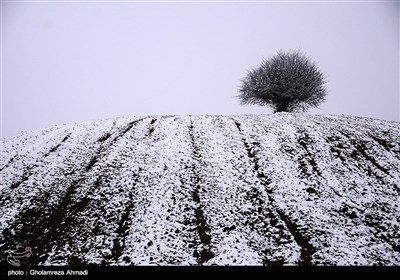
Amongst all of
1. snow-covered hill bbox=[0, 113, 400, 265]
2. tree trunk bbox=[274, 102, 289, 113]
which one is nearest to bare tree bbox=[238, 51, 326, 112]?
tree trunk bbox=[274, 102, 289, 113]

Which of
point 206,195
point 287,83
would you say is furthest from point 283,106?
point 206,195

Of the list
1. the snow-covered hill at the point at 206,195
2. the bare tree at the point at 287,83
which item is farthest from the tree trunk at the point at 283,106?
the snow-covered hill at the point at 206,195

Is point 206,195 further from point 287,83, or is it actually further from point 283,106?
Answer: point 283,106

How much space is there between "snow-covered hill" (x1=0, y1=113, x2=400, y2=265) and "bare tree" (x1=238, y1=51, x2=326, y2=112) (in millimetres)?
3875

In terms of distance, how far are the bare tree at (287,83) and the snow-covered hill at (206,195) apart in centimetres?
388

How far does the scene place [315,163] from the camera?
365 centimetres

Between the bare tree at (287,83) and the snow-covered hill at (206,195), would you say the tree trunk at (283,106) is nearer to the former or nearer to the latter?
the bare tree at (287,83)

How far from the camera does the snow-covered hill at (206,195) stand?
2.31 metres

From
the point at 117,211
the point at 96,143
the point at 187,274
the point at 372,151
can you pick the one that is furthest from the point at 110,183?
the point at 372,151

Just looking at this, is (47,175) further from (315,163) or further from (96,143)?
(315,163)

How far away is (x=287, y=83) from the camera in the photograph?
8.35m

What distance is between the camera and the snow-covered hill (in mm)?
2307

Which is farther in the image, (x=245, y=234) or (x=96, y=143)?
(x=96, y=143)

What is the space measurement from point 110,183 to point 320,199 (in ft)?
9.17
